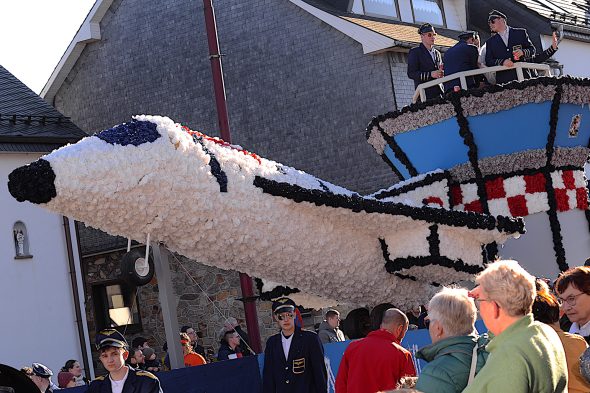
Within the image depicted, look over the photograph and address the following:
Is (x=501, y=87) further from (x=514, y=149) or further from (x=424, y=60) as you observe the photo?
(x=424, y=60)

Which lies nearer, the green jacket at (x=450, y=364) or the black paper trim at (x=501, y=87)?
the green jacket at (x=450, y=364)

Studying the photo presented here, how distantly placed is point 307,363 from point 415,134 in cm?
507

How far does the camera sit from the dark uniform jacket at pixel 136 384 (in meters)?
8.19

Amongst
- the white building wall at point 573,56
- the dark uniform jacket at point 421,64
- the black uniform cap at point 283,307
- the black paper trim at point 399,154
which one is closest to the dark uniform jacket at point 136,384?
the black uniform cap at point 283,307

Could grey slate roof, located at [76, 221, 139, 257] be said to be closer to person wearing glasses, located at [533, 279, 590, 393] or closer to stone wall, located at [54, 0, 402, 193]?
stone wall, located at [54, 0, 402, 193]

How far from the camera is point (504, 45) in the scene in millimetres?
14516

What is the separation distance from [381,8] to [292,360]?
16.5 meters

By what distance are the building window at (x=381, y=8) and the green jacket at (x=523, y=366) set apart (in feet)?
66.0

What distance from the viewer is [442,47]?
76.4 ft

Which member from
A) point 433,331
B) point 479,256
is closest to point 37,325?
point 479,256

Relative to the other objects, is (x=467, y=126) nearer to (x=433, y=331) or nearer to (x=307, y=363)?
(x=307, y=363)

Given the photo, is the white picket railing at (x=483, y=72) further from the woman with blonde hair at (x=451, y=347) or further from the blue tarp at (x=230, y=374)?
the woman with blonde hair at (x=451, y=347)

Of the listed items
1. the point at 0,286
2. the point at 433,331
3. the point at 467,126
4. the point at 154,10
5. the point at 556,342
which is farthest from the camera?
the point at 154,10

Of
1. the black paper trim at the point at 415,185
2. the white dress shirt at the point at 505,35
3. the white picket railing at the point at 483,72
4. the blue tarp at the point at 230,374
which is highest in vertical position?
the white dress shirt at the point at 505,35
